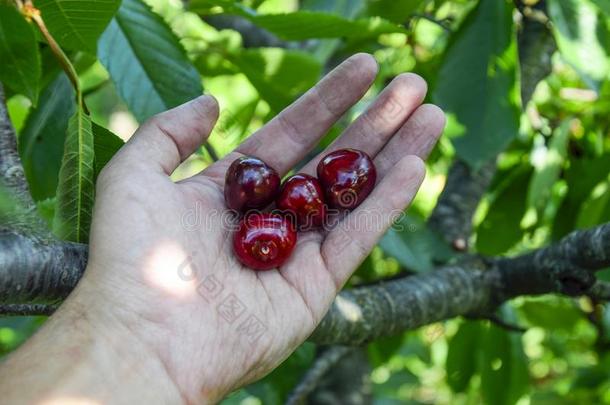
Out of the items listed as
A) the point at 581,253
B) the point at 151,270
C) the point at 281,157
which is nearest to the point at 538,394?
the point at 581,253

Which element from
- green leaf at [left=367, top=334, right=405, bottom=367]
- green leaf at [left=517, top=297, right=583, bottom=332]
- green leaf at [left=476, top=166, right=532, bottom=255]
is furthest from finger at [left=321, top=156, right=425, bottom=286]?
green leaf at [left=517, top=297, right=583, bottom=332]

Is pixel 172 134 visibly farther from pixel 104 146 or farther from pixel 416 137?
pixel 416 137

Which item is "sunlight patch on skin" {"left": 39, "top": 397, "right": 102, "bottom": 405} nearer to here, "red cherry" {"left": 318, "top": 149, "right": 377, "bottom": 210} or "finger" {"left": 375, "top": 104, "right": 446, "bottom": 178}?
"red cherry" {"left": 318, "top": 149, "right": 377, "bottom": 210}

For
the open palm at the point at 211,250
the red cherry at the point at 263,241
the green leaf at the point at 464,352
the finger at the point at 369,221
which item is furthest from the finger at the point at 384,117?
the green leaf at the point at 464,352

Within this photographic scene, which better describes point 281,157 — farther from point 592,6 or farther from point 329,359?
point 592,6

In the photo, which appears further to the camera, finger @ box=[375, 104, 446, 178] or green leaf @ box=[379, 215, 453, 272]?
green leaf @ box=[379, 215, 453, 272]

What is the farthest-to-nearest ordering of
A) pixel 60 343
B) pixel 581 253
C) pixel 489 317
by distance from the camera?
1. pixel 489 317
2. pixel 581 253
3. pixel 60 343

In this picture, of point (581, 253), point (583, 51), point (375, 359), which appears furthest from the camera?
point (375, 359)
